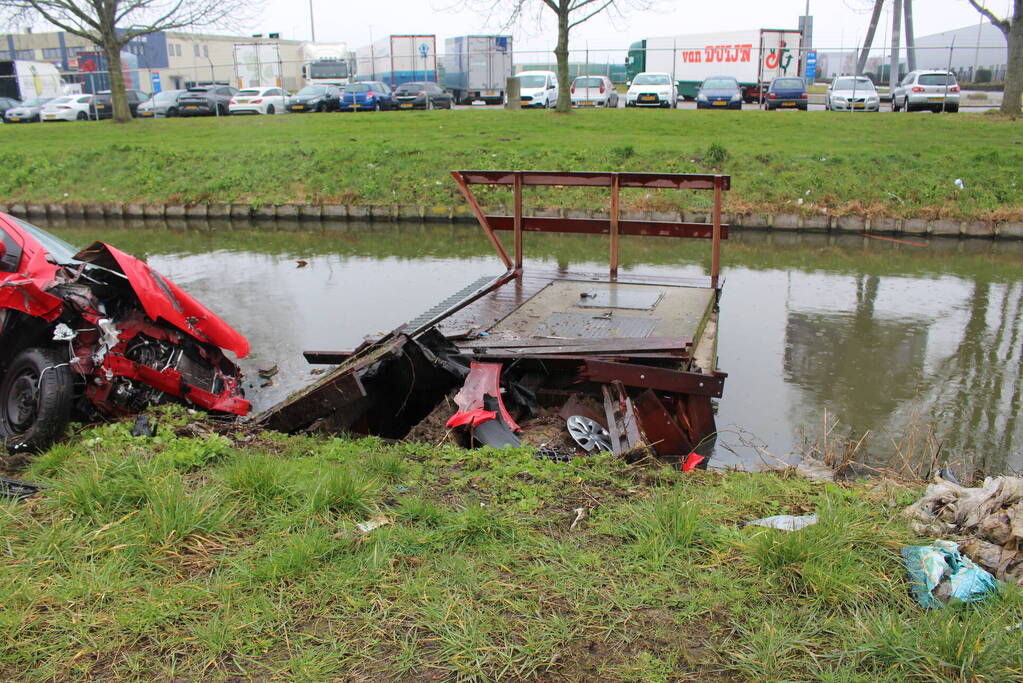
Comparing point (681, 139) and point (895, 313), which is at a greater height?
point (681, 139)

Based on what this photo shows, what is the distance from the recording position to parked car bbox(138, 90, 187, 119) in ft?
106

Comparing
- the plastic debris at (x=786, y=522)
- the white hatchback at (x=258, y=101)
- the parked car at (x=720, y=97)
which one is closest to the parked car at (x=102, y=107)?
the white hatchback at (x=258, y=101)

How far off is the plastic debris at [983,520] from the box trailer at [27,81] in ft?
141

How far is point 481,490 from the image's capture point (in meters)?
4.16

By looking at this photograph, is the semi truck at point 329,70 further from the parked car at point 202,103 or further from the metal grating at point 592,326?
the metal grating at point 592,326

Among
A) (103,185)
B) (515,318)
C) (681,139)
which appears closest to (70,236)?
(103,185)

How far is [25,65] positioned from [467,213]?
1402 inches

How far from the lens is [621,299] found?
842 cm

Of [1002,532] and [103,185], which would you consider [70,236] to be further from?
[1002,532]

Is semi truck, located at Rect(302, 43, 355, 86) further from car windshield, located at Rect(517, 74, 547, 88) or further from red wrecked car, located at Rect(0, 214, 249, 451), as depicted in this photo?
red wrecked car, located at Rect(0, 214, 249, 451)

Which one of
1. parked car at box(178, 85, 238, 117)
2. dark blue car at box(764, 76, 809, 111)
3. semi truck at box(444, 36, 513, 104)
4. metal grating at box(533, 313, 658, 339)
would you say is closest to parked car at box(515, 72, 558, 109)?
semi truck at box(444, 36, 513, 104)

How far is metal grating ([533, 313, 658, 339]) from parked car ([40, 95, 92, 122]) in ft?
102

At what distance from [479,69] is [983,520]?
Answer: 119ft

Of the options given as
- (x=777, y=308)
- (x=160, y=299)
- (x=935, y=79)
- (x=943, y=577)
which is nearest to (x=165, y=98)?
(x=935, y=79)
